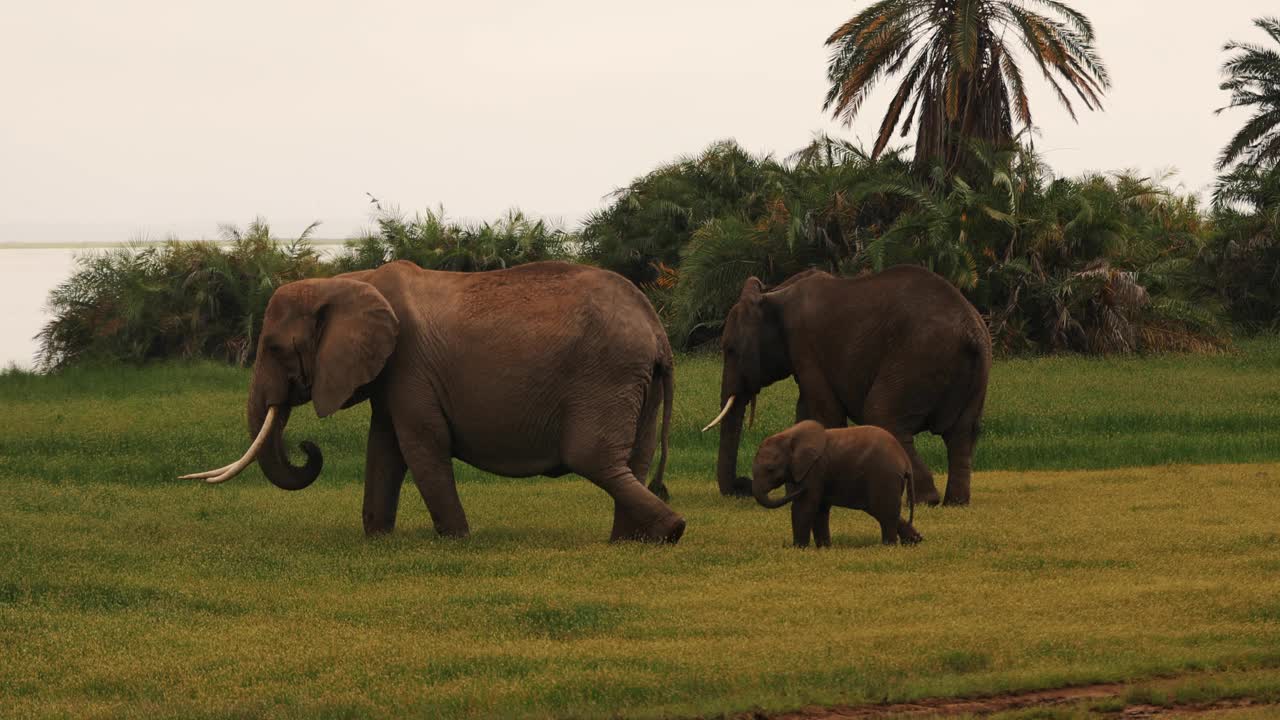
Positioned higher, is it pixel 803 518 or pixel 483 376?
pixel 483 376

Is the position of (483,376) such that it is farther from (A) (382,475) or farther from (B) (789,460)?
(B) (789,460)

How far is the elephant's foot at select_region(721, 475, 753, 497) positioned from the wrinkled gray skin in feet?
9.83

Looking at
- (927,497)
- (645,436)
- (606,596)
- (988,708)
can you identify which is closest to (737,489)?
(927,497)

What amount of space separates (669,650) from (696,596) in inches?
67.3

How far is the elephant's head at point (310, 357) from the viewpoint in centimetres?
1446

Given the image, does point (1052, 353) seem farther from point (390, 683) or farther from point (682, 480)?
point (390, 683)

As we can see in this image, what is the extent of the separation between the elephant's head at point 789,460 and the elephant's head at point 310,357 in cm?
316

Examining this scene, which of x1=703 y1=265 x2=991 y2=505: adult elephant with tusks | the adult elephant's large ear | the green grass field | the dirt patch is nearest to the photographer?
the dirt patch

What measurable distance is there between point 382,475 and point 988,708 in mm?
7386

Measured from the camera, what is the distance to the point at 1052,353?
3350cm

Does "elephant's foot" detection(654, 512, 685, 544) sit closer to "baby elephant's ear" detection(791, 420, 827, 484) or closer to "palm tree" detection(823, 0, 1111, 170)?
"baby elephant's ear" detection(791, 420, 827, 484)

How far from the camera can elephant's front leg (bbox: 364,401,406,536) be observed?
15.1 meters

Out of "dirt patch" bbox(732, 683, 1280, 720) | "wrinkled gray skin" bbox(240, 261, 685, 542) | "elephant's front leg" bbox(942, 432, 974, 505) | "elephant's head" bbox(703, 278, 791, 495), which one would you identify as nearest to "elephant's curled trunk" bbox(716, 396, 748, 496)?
"elephant's head" bbox(703, 278, 791, 495)

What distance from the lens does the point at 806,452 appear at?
13.5 meters
